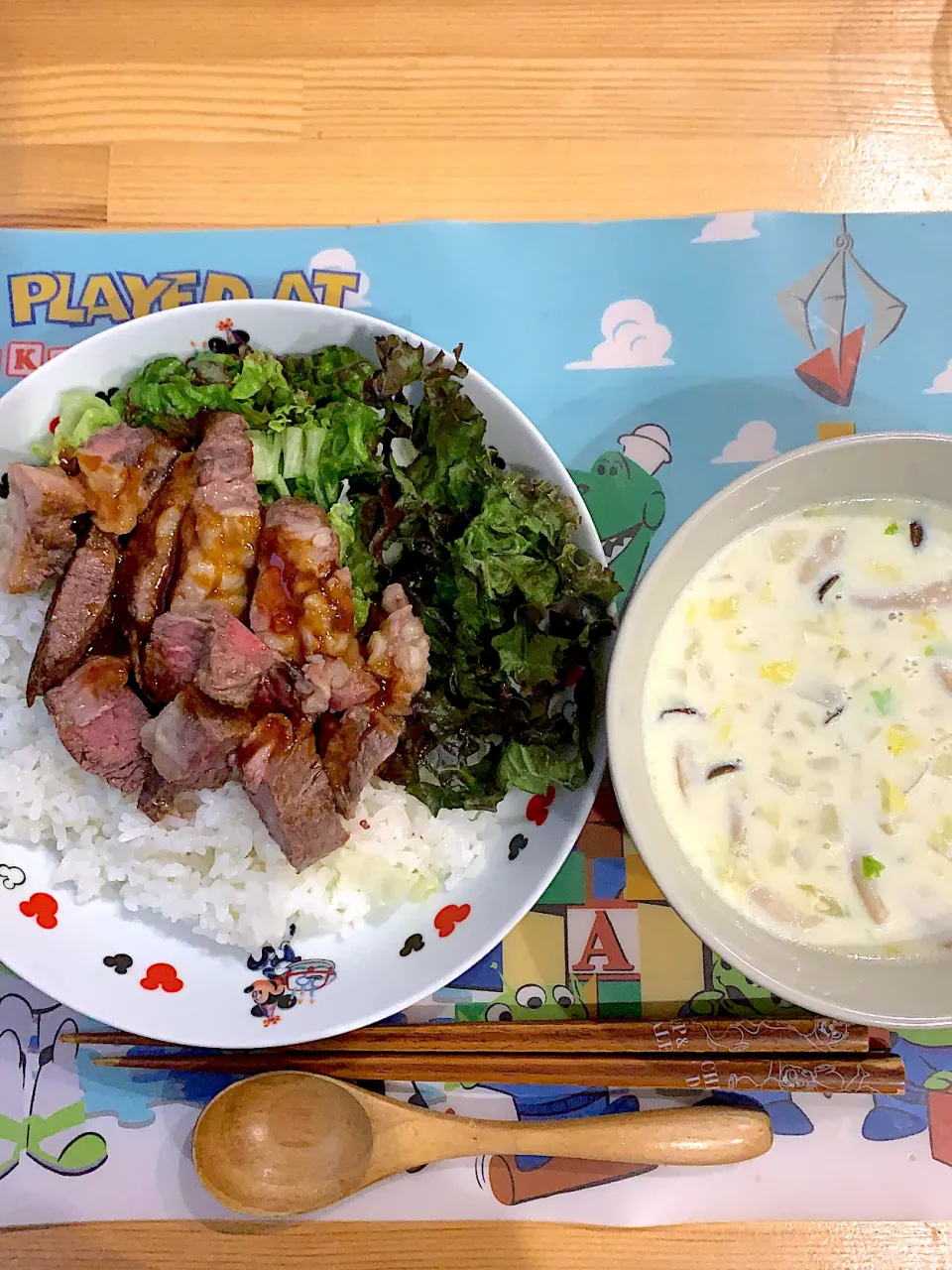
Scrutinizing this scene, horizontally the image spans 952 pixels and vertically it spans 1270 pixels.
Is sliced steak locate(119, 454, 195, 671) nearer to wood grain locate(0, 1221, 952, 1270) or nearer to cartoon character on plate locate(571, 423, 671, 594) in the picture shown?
cartoon character on plate locate(571, 423, 671, 594)

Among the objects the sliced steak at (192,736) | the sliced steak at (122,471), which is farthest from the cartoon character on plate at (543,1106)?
the sliced steak at (122,471)

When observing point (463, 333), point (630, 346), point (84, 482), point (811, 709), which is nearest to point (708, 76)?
point (630, 346)

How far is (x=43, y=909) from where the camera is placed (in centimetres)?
194

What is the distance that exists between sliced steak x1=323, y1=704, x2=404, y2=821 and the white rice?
0.20 m

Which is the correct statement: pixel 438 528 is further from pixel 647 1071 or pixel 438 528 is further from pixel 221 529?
pixel 647 1071

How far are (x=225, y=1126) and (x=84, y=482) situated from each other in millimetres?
1400

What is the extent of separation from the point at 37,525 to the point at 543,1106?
5.43 feet

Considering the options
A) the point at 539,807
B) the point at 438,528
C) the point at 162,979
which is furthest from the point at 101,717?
the point at 539,807

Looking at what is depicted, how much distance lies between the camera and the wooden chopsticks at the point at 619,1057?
194cm

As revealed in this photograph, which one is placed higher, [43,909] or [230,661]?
[230,661]

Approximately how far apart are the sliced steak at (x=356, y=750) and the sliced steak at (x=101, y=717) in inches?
15.8

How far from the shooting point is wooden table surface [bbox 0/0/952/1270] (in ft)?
7.26

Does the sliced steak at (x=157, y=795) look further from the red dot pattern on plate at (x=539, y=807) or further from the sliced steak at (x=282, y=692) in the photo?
the red dot pattern on plate at (x=539, y=807)

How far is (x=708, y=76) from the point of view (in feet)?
7.36
